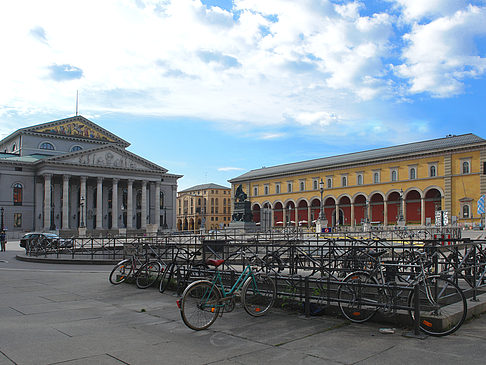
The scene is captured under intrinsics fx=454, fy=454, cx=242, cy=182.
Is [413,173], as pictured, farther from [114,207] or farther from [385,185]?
[114,207]

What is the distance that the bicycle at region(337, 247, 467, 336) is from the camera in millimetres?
7359

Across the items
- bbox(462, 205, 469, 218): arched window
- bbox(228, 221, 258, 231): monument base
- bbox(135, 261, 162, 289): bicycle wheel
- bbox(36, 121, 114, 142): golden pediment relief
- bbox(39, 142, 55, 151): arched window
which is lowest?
bbox(135, 261, 162, 289): bicycle wheel

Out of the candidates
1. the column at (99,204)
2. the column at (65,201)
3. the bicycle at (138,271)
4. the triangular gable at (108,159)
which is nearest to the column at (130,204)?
the triangular gable at (108,159)

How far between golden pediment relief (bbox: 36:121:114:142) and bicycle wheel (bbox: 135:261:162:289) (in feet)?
250

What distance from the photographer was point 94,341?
7.18 m

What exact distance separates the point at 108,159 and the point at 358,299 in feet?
254

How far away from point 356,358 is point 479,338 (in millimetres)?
2296

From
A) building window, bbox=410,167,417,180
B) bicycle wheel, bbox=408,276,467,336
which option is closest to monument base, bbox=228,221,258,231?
building window, bbox=410,167,417,180

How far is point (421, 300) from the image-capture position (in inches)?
317

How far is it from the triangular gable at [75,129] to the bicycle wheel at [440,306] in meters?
82.1

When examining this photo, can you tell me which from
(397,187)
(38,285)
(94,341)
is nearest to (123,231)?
(397,187)

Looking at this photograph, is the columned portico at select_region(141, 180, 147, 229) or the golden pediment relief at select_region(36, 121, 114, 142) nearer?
the golden pediment relief at select_region(36, 121, 114, 142)

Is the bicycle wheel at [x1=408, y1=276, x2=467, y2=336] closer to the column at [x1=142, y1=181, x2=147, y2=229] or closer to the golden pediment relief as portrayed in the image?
the column at [x1=142, y1=181, x2=147, y2=229]

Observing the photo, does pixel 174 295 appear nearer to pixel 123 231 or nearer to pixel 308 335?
pixel 308 335
